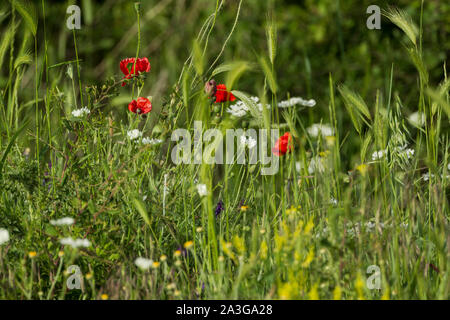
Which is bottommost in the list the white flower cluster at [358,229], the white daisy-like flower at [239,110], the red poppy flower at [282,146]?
the white flower cluster at [358,229]

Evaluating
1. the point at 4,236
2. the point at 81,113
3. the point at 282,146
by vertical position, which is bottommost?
the point at 4,236

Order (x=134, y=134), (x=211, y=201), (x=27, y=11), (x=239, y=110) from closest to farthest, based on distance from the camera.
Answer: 1. (x=211, y=201)
2. (x=27, y=11)
3. (x=134, y=134)
4. (x=239, y=110)

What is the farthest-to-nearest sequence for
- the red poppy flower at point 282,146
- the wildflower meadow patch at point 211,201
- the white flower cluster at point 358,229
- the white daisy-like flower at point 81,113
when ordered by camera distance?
the white daisy-like flower at point 81,113
the red poppy flower at point 282,146
the white flower cluster at point 358,229
the wildflower meadow patch at point 211,201

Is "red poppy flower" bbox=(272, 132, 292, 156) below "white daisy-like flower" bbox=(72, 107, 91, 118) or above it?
below

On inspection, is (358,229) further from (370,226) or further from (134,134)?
(134,134)

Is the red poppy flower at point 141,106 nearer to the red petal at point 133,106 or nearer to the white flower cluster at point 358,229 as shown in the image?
the red petal at point 133,106

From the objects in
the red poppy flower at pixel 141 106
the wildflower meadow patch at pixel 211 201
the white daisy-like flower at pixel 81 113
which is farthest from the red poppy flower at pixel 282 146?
the white daisy-like flower at pixel 81 113

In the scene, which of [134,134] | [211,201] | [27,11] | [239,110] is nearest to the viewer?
[211,201]

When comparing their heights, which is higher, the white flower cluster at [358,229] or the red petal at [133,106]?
the red petal at [133,106]

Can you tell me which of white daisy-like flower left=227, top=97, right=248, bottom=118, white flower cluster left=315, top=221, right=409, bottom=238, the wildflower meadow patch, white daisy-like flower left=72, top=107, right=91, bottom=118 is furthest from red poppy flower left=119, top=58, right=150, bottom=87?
white flower cluster left=315, top=221, right=409, bottom=238

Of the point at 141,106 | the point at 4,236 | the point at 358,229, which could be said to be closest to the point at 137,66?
the point at 141,106

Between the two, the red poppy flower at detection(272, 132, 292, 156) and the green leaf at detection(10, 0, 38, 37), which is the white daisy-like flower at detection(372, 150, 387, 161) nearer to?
the red poppy flower at detection(272, 132, 292, 156)

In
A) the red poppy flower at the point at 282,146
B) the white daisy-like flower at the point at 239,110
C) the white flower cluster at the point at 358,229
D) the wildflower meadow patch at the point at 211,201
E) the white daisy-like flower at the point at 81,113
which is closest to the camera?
the wildflower meadow patch at the point at 211,201
